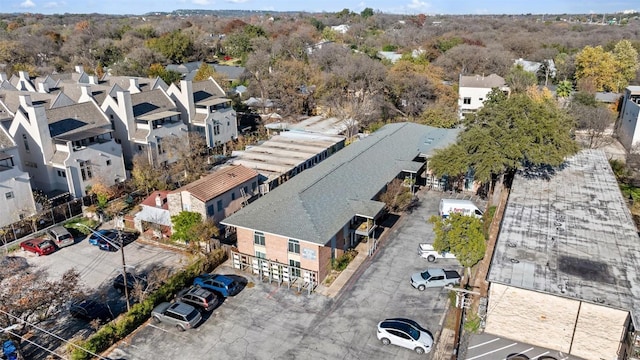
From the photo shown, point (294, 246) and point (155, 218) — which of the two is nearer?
point (294, 246)

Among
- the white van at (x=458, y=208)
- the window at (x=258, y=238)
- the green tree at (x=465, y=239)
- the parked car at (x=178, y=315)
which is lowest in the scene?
the parked car at (x=178, y=315)

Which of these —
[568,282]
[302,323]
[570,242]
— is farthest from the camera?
[570,242]

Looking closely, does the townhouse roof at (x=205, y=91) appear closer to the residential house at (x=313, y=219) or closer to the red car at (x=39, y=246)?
the residential house at (x=313, y=219)

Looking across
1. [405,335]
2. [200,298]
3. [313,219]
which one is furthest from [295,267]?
[405,335]

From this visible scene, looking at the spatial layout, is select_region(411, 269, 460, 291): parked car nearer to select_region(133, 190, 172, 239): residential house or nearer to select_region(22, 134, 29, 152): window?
select_region(133, 190, 172, 239): residential house

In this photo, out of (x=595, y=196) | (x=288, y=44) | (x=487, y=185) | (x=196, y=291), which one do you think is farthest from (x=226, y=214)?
(x=288, y=44)

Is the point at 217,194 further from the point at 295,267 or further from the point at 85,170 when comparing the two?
the point at 85,170

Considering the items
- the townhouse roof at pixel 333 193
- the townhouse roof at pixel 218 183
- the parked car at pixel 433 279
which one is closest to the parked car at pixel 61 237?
the townhouse roof at pixel 218 183
